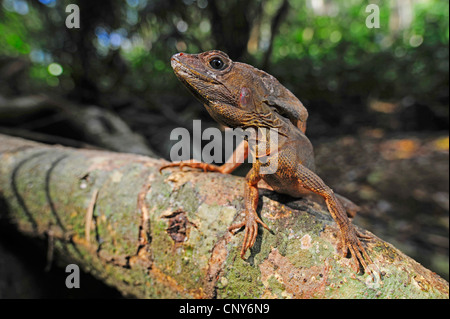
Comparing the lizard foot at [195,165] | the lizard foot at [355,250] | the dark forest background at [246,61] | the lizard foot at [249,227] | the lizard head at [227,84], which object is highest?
the dark forest background at [246,61]

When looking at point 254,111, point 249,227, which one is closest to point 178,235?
point 249,227

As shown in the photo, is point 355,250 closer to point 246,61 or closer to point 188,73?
point 188,73

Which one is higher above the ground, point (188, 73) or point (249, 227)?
point (188, 73)

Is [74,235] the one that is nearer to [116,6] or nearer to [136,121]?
[136,121]

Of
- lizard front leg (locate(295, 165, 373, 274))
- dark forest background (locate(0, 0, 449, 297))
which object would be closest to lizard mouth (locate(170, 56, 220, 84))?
lizard front leg (locate(295, 165, 373, 274))

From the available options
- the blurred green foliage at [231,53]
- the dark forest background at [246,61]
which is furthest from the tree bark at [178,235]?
the blurred green foliage at [231,53]

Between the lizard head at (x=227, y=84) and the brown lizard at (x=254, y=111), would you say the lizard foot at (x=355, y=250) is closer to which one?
the brown lizard at (x=254, y=111)

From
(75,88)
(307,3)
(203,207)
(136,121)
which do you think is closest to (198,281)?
(203,207)

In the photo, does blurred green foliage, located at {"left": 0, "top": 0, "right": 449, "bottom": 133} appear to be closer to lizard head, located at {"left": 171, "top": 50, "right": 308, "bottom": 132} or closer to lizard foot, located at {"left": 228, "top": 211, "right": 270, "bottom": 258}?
lizard head, located at {"left": 171, "top": 50, "right": 308, "bottom": 132}
